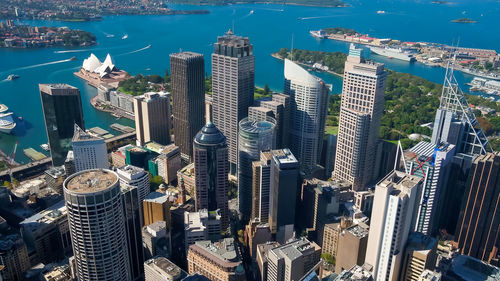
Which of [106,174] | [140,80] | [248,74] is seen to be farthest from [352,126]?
[140,80]

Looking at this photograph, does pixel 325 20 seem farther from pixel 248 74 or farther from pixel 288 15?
pixel 248 74

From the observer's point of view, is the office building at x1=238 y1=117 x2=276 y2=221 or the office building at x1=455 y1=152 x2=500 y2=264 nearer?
the office building at x1=455 y1=152 x2=500 y2=264

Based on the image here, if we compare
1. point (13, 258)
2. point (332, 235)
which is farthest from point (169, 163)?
point (332, 235)

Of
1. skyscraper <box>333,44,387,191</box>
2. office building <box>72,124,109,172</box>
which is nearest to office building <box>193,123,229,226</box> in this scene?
office building <box>72,124,109,172</box>

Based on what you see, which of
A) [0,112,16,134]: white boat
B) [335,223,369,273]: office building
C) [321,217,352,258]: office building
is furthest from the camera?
[0,112,16,134]: white boat

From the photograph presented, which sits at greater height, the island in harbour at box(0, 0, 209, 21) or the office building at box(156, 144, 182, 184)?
the island in harbour at box(0, 0, 209, 21)

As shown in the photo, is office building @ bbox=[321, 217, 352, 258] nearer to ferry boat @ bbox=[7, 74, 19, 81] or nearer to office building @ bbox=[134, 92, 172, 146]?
office building @ bbox=[134, 92, 172, 146]

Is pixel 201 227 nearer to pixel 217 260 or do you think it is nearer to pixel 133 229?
pixel 217 260
